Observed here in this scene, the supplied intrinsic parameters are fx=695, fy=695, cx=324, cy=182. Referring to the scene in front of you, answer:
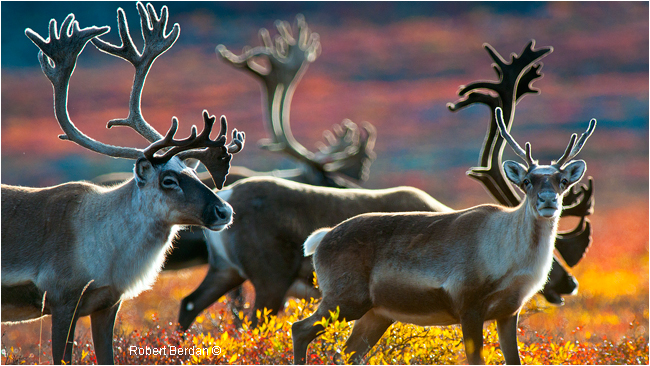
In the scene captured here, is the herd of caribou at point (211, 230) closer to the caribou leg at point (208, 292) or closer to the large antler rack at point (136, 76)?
the large antler rack at point (136, 76)

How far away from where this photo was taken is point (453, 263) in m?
4.76

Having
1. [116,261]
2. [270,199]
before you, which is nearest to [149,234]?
[116,261]

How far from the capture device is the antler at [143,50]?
530cm

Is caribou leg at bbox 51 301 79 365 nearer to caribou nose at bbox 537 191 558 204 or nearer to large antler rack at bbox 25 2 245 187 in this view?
large antler rack at bbox 25 2 245 187

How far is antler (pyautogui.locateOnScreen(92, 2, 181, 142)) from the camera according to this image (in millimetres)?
5301

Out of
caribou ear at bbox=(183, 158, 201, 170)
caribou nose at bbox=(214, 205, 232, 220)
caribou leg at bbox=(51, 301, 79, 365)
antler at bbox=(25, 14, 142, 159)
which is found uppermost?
antler at bbox=(25, 14, 142, 159)

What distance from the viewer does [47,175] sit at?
24.3m

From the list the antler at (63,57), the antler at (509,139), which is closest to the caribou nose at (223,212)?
the antler at (63,57)

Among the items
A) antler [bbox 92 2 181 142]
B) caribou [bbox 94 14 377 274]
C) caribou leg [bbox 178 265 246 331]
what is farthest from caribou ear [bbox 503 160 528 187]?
caribou [bbox 94 14 377 274]

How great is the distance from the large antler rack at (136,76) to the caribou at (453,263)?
107 centimetres

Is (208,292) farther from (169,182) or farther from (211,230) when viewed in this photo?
(169,182)

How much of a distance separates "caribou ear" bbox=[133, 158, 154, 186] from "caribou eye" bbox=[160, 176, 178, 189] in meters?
0.11

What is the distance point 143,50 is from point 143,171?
46.7 inches

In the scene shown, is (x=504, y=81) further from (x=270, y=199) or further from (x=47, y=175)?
(x=47, y=175)
